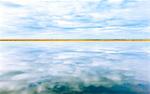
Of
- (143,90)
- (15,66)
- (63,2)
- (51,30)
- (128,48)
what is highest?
(63,2)

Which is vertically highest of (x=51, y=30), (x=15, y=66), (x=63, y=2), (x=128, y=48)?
(x=63, y=2)

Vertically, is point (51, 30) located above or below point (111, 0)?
below

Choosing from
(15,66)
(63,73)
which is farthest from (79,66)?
(15,66)

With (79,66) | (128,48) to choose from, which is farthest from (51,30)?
(128,48)

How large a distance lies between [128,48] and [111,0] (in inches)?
12.9

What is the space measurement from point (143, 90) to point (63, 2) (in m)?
0.76

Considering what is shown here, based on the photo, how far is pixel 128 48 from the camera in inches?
62.0

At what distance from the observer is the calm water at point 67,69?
1.59 meters

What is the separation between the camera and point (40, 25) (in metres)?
1.62

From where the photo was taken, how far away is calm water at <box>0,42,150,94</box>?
159cm

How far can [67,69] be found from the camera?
161 cm

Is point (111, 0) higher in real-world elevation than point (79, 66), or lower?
higher

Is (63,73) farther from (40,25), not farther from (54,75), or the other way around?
(40,25)

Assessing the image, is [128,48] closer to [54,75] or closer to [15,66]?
[54,75]
